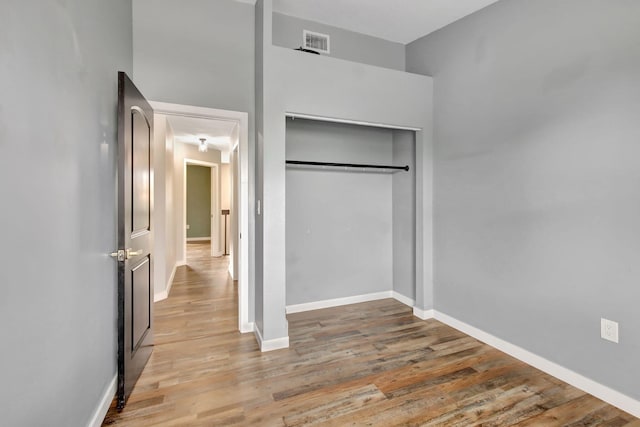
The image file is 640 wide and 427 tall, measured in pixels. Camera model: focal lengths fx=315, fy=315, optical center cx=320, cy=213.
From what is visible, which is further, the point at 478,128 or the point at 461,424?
the point at 478,128

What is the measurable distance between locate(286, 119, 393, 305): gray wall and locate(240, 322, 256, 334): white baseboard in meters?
0.58

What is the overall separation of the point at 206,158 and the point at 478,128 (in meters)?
6.06

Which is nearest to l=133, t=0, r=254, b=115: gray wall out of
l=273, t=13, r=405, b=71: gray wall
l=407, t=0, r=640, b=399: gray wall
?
l=273, t=13, r=405, b=71: gray wall

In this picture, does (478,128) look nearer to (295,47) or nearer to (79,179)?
(295,47)

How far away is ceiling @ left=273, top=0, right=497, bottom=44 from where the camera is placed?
9.69 ft

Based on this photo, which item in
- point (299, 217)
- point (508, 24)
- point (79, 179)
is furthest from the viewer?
point (299, 217)

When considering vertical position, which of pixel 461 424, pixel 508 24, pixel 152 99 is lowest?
pixel 461 424

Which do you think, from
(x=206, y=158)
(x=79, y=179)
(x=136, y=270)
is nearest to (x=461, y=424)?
(x=136, y=270)

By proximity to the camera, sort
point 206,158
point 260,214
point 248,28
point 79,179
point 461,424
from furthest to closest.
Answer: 1. point 206,158
2. point 248,28
3. point 260,214
4. point 461,424
5. point 79,179

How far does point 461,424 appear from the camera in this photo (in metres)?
1.83

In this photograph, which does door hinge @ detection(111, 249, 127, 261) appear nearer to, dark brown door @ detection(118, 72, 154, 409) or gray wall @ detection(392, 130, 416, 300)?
dark brown door @ detection(118, 72, 154, 409)

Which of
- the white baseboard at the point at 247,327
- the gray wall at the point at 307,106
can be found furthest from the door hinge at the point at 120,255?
the white baseboard at the point at 247,327

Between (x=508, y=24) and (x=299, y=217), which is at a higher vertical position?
(x=508, y=24)

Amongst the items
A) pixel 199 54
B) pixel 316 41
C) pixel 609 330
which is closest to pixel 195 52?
pixel 199 54
